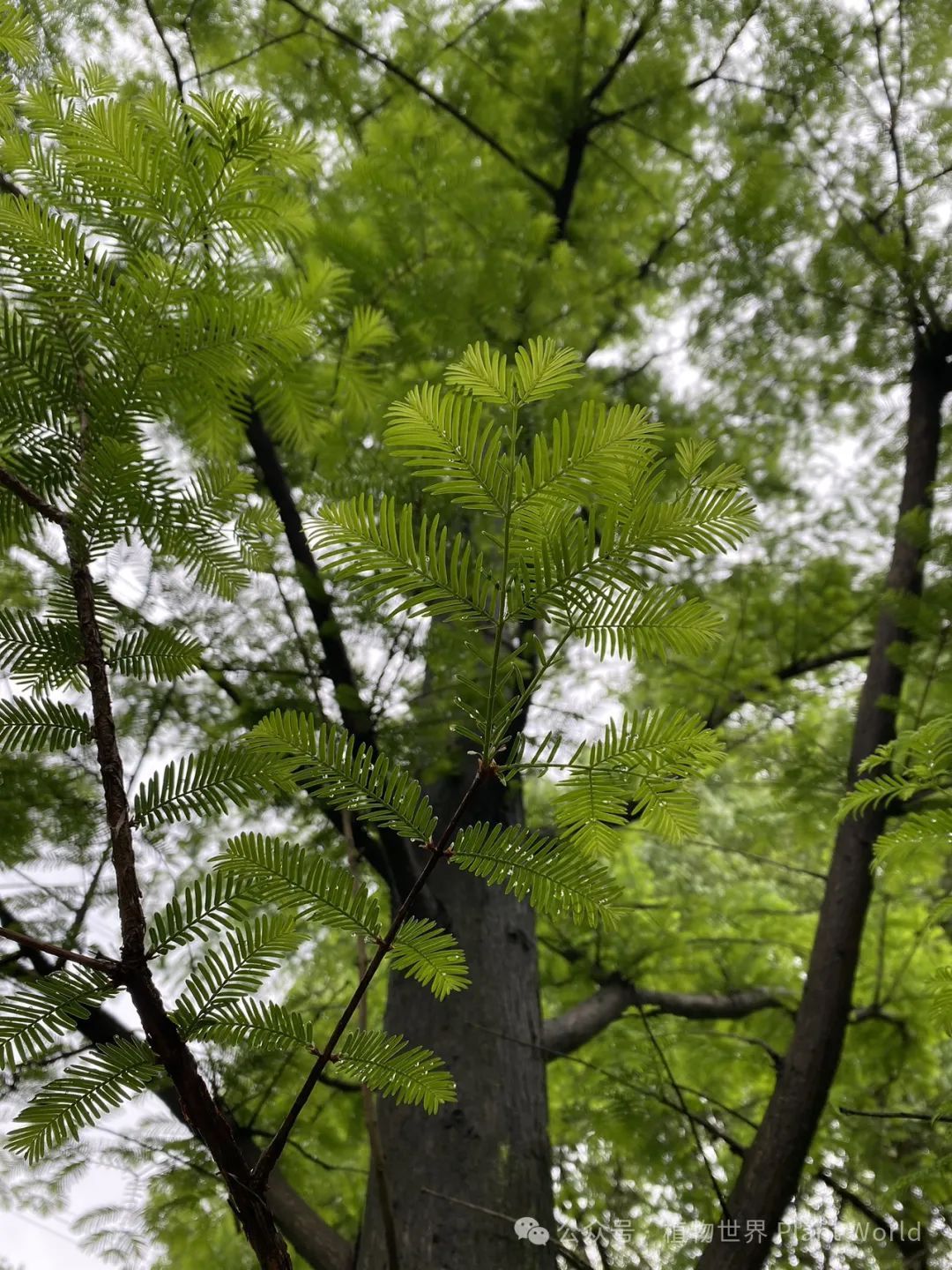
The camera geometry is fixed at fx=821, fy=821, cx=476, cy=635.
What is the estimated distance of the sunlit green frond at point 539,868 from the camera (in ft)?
2.04

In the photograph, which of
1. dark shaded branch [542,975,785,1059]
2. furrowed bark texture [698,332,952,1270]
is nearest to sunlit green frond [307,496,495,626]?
furrowed bark texture [698,332,952,1270]

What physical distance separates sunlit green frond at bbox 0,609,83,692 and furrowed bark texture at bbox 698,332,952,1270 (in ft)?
5.97

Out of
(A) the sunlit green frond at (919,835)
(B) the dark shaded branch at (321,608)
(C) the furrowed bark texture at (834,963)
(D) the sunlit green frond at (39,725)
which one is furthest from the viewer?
(C) the furrowed bark texture at (834,963)

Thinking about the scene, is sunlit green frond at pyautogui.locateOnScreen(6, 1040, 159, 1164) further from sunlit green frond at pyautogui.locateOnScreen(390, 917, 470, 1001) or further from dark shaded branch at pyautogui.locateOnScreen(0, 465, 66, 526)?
dark shaded branch at pyautogui.locateOnScreen(0, 465, 66, 526)

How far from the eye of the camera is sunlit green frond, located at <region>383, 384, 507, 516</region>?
0.60 m

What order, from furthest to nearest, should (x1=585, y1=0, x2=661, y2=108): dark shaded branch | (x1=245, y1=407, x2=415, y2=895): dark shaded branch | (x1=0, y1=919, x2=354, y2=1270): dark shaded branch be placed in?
(x1=585, y1=0, x2=661, y2=108): dark shaded branch
(x1=0, y1=919, x2=354, y2=1270): dark shaded branch
(x1=245, y1=407, x2=415, y2=895): dark shaded branch

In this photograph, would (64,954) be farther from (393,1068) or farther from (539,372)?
(539,372)

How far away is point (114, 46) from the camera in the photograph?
274 centimetres

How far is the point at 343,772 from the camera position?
62 centimetres

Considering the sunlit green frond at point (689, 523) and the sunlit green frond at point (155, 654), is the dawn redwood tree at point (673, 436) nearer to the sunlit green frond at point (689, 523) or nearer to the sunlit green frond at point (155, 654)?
the sunlit green frond at point (155, 654)

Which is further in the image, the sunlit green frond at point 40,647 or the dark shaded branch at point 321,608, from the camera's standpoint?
the dark shaded branch at point 321,608

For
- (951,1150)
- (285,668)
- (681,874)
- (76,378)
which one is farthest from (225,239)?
(681,874)

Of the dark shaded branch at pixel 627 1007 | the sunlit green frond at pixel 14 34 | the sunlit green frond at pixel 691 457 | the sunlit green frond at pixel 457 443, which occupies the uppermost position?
the dark shaded branch at pixel 627 1007

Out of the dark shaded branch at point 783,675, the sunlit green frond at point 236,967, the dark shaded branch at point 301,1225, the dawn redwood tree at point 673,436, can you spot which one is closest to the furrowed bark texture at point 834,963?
the dawn redwood tree at point 673,436
